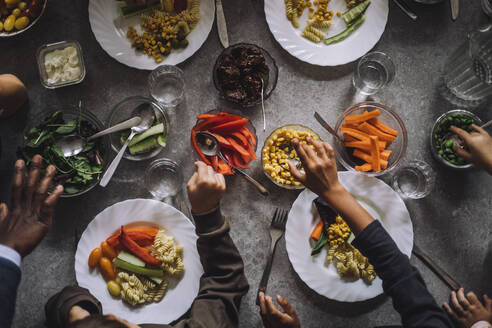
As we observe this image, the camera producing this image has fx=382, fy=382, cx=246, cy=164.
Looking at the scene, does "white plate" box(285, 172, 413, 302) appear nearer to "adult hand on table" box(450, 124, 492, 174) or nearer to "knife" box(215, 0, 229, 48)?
"adult hand on table" box(450, 124, 492, 174)

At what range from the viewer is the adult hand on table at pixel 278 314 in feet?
7.20

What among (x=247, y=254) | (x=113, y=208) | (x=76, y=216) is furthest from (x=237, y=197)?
(x=76, y=216)

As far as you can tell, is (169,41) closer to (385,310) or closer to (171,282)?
(171,282)

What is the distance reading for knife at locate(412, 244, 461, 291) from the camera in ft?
7.66

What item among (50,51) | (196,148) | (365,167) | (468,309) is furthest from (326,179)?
(50,51)

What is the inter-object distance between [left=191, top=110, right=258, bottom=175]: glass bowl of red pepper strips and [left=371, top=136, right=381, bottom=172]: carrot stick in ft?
2.29

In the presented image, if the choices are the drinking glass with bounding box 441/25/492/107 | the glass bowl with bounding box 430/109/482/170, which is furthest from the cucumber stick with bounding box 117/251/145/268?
the drinking glass with bounding box 441/25/492/107

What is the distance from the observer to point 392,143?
2.45m

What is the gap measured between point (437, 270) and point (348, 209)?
33.1 inches

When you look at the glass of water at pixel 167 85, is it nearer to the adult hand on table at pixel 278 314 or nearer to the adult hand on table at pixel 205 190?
the adult hand on table at pixel 205 190

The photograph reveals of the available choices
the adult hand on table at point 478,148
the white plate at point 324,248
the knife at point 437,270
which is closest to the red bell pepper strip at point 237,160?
the white plate at point 324,248

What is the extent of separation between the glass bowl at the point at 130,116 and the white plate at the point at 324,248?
0.95 metres

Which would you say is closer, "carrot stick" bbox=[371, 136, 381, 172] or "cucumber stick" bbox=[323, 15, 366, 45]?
"carrot stick" bbox=[371, 136, 381, 172]

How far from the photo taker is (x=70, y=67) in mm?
2342
